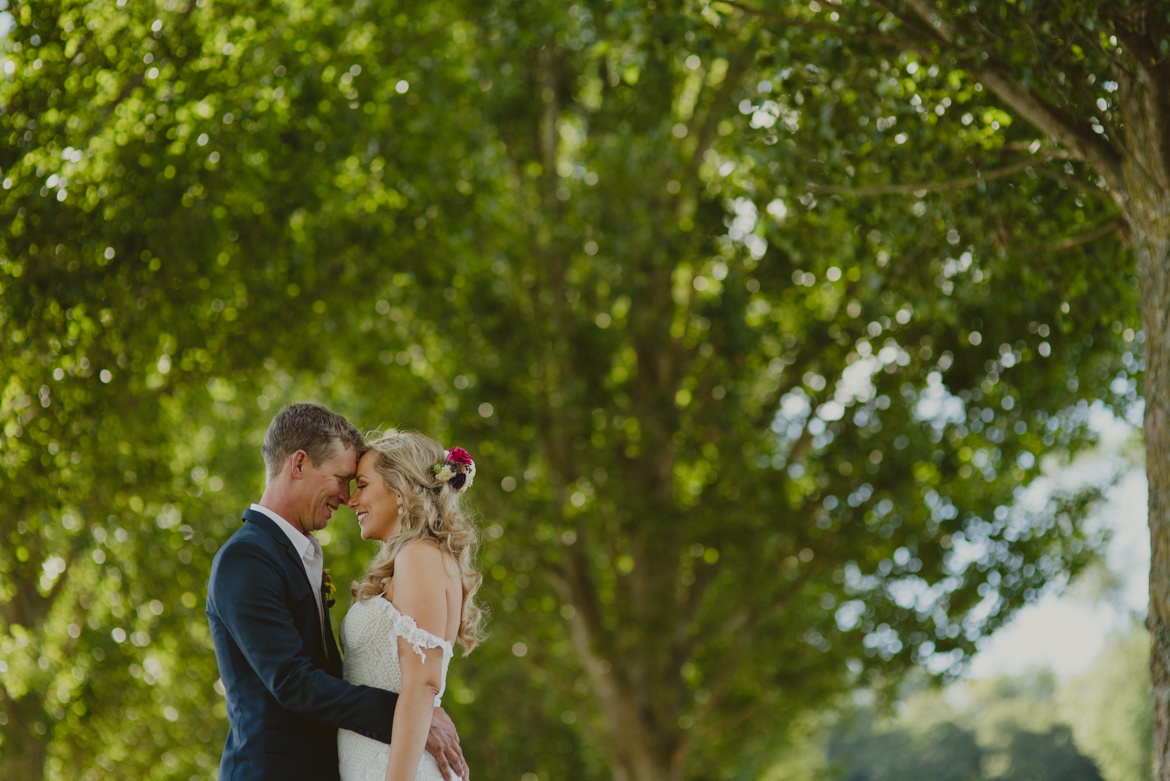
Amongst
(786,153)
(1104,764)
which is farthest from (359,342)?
(1104,764)

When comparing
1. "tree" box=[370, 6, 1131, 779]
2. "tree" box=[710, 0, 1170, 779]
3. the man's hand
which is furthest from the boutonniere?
"tree" box=[370, 6, 1131, 779]

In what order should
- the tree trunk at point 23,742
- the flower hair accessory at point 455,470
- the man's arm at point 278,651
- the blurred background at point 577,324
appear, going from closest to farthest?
the man's arm at point 278,651, the flower hair accessory at point 455,470, the blurred background at point 577,324, the tree trunk at point 23,742

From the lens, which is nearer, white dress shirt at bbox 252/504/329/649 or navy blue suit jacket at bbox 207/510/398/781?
navy blue suit jacket at bbox 207/510/398/781

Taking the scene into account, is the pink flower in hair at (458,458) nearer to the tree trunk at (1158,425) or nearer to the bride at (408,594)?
the bride at (408,594)

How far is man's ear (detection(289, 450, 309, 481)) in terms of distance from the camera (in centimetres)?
434

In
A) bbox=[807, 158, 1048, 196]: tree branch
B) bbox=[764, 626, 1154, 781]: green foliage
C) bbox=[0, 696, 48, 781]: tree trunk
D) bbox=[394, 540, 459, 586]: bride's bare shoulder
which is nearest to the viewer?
bbox=[394, 540, 459, 586]: bride's bare shoulder

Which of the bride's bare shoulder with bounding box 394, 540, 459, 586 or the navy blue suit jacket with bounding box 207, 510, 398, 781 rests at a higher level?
the bride's bare shoulder with bounding box 394, 540, 459, 586

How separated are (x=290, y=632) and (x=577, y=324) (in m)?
7.90

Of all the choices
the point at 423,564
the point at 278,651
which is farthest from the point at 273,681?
the point at 423,564

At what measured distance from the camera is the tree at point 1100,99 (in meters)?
4.81

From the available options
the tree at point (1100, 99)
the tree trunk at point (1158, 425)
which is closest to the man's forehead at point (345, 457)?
the tree at point (1100, 99)

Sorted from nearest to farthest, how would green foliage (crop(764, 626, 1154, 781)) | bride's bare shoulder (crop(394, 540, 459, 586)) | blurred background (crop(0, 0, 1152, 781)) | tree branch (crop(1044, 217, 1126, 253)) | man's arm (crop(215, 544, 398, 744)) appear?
man's arm (crop(215, 544, 398, 744)) < bride's bare shoulder (crop(394, 540, 459, 586)) < tree branch (crop(1044, 217, 1126, 253)) < blurred background (crop(0, 0, 1152, 781)) < green foliage (crop(764, 626, 1154, 781))

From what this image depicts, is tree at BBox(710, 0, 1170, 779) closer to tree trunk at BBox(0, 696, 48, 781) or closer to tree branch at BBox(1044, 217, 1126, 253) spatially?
tree branch at BBox(1044, 217, 1126, 253)

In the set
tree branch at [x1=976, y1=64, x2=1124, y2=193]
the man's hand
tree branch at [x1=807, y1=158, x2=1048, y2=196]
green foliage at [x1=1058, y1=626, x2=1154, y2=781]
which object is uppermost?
green foliage at [x1=1058, y1=626, x2=1154, y2=781]
